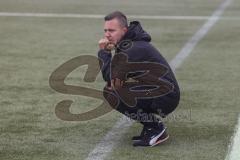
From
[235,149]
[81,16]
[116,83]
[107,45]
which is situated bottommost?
[81,16]

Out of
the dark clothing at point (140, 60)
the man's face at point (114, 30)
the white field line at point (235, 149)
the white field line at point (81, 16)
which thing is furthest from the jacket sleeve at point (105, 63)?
the white field line at point (81, 16)

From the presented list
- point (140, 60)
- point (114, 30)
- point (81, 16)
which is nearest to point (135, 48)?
point (140, 60)

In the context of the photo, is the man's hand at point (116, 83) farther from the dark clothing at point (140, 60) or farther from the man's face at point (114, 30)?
the man's face at point (114, 30)

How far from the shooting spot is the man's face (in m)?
4.88

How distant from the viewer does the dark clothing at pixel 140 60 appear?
16.0ft

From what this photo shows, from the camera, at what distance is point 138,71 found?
5000 millimetres

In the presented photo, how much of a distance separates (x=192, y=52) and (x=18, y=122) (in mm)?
4386

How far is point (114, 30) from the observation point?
4902 millimetres

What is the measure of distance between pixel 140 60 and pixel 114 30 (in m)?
0.32

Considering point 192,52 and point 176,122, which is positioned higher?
point 176,122

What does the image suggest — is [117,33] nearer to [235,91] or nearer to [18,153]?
[18,153]

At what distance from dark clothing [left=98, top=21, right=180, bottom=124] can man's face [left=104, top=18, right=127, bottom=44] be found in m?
0.03

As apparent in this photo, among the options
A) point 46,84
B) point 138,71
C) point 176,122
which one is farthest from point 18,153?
point 46,84

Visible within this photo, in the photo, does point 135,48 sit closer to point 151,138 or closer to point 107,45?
point 107,45
